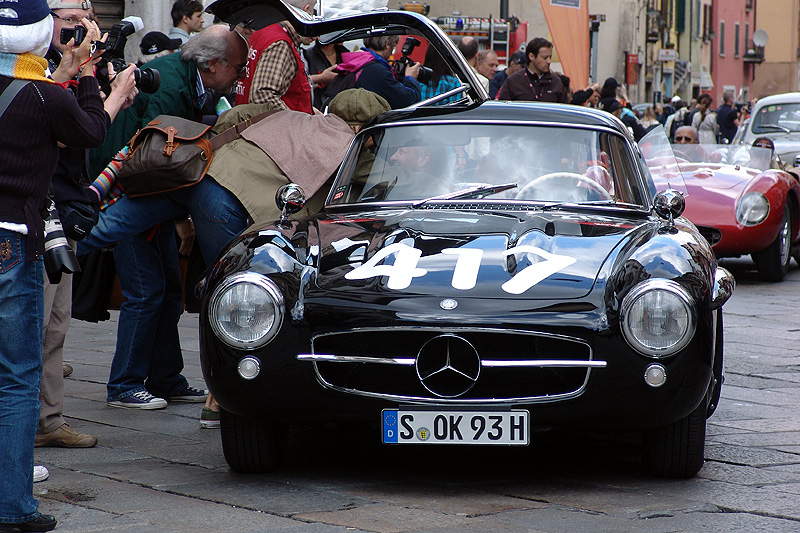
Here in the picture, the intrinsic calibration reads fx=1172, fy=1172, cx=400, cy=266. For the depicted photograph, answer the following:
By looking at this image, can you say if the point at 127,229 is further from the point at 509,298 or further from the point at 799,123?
the point at 799,123

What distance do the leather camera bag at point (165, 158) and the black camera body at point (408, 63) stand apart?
4.36 metres

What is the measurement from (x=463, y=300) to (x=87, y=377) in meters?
3.27

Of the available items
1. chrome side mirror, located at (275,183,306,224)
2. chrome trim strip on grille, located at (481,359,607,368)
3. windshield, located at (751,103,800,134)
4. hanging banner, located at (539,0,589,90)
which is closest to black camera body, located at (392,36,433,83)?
hanging banner, located at (539,0,589,90)

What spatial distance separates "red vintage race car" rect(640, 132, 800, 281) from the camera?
32.9 ft

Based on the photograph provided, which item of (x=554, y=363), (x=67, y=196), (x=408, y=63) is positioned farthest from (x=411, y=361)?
(x=408, y=63)

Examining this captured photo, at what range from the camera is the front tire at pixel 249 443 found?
4.14 meters

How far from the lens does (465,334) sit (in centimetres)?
382

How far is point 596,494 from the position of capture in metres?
3.92

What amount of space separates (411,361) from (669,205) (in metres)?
1.51

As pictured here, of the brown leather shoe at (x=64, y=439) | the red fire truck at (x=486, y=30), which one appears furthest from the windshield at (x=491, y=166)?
the red fire truck at (x=486, y=30)

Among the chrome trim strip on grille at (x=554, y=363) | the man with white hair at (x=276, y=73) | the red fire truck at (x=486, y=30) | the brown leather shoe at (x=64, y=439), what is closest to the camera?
the chrome trim strip on grille at (x=554, y=363)

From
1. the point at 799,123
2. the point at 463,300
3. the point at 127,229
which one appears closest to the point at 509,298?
the point at 463,300

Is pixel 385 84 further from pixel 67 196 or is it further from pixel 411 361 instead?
pixel 411 361

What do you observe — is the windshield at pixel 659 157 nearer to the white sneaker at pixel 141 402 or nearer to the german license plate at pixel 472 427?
the white sneaker at pixel 141 402
